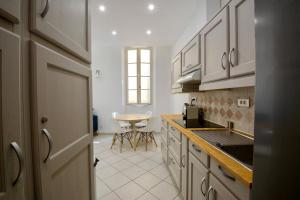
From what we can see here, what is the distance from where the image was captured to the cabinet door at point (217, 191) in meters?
0.88

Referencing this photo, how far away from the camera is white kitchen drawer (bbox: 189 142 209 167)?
3.73 ft

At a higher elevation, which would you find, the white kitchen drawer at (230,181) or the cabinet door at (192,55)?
the cabinet door at (192,55)

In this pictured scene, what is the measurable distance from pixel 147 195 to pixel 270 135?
6.07ft

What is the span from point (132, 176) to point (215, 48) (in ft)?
7.16

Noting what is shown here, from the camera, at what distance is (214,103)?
2160mm

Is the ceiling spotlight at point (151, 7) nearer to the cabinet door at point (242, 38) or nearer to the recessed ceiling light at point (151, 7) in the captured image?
the recessed ceiling light at point (151, 7)

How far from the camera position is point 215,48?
148cm

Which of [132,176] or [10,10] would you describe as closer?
[10,10]

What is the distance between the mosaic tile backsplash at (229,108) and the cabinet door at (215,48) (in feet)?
1.26

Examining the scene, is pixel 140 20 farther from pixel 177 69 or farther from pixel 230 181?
pixel 230 181

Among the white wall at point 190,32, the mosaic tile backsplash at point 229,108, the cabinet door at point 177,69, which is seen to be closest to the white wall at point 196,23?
the white wall at point 190,32

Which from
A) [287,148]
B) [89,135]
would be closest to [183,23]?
[89,135]

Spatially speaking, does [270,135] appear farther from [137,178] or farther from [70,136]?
[137,178]

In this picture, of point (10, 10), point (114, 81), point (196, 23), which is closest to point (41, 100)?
point (10, 10)
